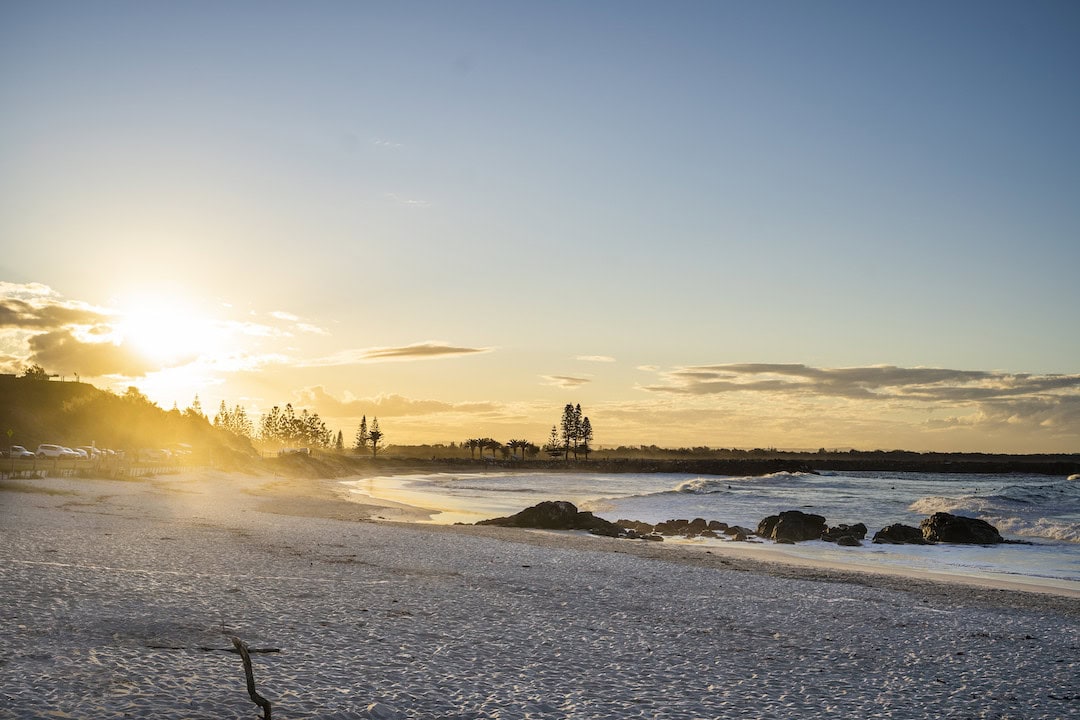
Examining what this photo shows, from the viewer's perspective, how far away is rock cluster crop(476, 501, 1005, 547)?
34469 mm

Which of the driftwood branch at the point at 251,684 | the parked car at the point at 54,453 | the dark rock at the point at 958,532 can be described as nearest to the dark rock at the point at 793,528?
the dark rock at the point at 958,532

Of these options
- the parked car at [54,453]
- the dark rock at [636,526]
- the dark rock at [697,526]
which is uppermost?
the parked car at [54,453]

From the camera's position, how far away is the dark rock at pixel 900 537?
113 ft

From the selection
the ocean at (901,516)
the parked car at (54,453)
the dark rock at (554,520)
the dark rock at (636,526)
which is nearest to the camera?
the ocean at (901,516)

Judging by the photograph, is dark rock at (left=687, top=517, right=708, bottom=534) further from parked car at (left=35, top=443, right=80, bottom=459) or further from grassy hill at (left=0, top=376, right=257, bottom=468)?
grassy hill at (left=0, top=376, right=257, bottom=468)

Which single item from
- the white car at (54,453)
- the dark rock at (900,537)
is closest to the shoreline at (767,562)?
the dark rock at (900,537)

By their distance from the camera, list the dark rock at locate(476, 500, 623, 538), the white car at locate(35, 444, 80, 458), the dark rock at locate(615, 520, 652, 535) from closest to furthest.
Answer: the dark rock at locate(476, 500, 623, 538) → the dark rock at locate(615, 520, 652, 535) → the white car at locate(35, 444, 80, 458)

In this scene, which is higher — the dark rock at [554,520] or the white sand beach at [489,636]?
the white sand beach at [489,636]

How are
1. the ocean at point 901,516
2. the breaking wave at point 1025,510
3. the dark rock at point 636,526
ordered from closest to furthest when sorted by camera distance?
1. the ocean at point 901,516
2. the dark rock at point 636,526
3. the breaking wave at point 1025,510

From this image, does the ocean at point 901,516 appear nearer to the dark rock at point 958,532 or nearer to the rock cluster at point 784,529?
the dark rock at point 958,532

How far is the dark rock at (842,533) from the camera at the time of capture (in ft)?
115

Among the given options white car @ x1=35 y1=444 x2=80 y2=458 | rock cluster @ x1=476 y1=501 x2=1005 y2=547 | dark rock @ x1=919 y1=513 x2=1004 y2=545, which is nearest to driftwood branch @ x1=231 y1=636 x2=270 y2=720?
rock cluster @ x1=476 y1=501 x2=1005 y2=547

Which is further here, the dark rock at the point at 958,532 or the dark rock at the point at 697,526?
the dark rock at the point at 697,526

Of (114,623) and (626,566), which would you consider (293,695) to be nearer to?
(114,623)
